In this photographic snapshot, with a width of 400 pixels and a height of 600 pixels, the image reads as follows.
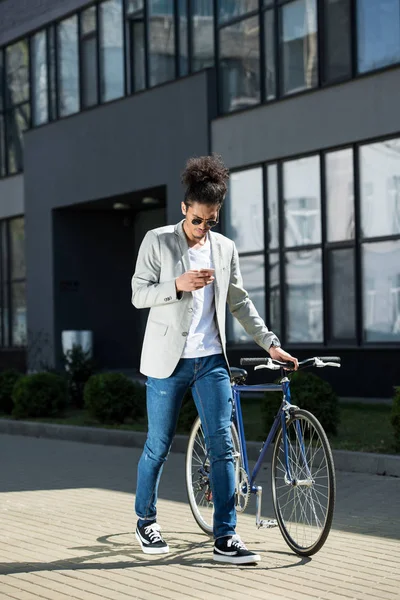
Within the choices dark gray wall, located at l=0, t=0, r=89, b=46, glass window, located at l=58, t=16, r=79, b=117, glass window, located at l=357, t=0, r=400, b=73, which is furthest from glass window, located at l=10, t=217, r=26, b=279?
glass window, located at l=357, t=0, r=400, b=73

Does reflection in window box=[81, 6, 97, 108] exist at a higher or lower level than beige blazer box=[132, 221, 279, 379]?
higher

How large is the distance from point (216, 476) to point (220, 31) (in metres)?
16.4

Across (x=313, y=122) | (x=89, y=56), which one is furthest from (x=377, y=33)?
(x=89, y=56)

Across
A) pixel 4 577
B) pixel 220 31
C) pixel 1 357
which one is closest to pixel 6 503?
pixel 4 577

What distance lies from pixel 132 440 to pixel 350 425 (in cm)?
262

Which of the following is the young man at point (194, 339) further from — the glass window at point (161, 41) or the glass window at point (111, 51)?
the glass window at point (111, 51)

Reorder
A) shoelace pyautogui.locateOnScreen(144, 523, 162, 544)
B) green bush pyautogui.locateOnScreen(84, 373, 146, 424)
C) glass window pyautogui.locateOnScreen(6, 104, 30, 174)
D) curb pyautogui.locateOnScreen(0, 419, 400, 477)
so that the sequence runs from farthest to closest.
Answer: glass window pyautogui.locateOnScreen(6, 104, 30, 174), green bush pyautogui.locateOnScreen(84, 373, 146, 424), curb pyautogui.locateOnScreen(0, 419, 400, 477), shoelace pyautogui.locateOnScreen(144, 523, 162, 544)

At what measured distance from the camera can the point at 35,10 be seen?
28125 mm

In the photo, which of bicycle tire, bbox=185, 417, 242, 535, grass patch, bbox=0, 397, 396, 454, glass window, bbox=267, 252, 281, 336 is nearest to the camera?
bicycle tire, bbox=185, 417, 242, 535

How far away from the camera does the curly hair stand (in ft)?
21.3

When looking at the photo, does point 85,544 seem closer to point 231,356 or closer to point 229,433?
point 229,433

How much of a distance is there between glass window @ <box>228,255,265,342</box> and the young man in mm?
14092

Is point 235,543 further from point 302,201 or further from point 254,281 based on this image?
point 254,281

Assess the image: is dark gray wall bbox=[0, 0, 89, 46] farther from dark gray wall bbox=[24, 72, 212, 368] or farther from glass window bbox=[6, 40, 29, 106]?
dark gray wall bbox=[24, 72, 212, 368]
